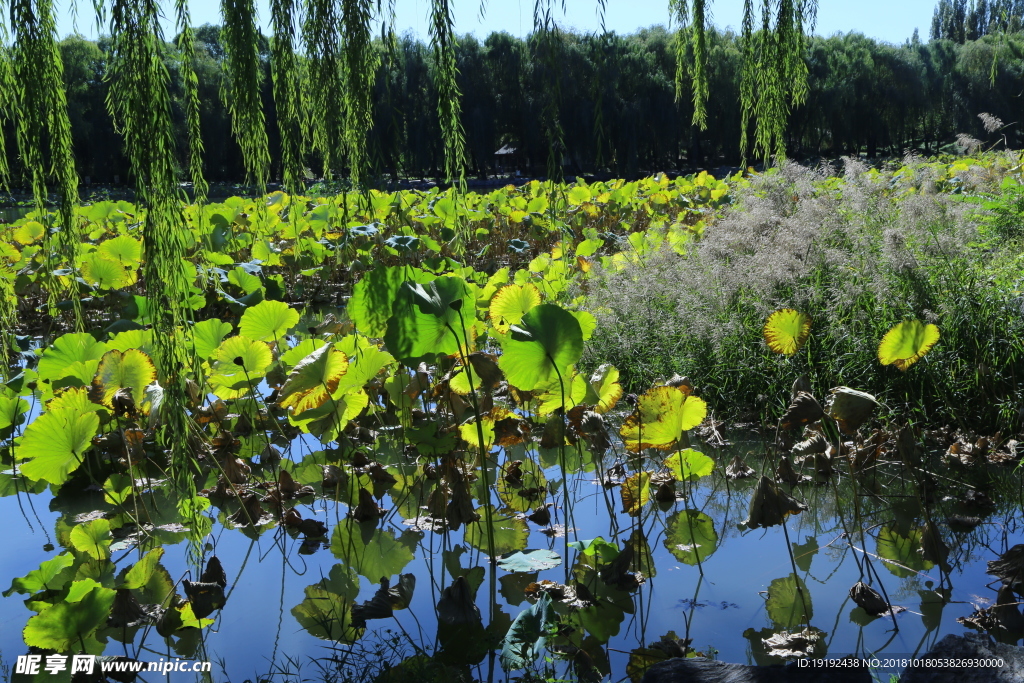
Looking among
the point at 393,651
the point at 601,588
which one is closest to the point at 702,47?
the point at 601,588

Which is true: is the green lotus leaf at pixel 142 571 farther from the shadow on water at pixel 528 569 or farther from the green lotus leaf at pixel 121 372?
the green lotus leaf at pixel 121 372

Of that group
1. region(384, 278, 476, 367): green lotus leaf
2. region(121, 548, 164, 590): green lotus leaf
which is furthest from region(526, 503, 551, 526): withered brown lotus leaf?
region(121, 548, 164, 590): green lotus leaf

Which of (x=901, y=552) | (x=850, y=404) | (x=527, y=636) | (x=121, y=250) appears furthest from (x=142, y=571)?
(x=121, y=250)

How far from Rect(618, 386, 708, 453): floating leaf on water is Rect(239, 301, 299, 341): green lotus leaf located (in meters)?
1.38

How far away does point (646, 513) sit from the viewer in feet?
7.29

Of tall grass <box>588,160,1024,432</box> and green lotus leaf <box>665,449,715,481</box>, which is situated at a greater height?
tall grass <box>588,160,1024,432</box>

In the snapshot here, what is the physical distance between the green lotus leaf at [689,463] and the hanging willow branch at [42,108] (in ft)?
4.67

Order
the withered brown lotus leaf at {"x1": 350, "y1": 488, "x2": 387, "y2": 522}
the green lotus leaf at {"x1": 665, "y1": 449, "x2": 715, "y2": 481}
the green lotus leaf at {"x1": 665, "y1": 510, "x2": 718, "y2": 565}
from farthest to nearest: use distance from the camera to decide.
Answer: the withered brown lotus leaf at {"x1": 350, "y1": 488, "x2": 387, "y2": 522} → the green lotus leaf at {"x1": 665, "y1": 449, "x2": 715, "y2": 481} → the green lotus leaf at {"x1": 665, "y1": 510, "x2": 718, "y2": 565}

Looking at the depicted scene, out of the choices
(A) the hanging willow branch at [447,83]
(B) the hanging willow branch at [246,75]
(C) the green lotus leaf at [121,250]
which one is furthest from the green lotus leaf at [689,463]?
(C) the green lotus leaf at [121,250]

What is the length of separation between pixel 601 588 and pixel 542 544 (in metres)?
0.28

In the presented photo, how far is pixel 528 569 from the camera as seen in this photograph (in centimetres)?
174

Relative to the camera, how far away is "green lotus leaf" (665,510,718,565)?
77.3 inches

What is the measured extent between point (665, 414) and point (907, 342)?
0.66 meters

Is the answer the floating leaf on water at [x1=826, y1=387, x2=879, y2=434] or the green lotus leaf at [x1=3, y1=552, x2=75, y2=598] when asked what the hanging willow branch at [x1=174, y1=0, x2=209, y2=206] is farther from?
the floating leaf on water at [x1=826, y1=387, x2=879, y2=434]
